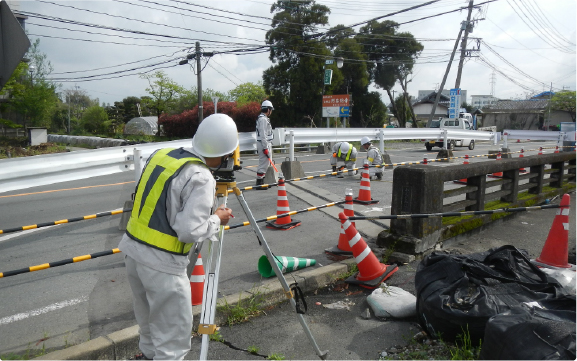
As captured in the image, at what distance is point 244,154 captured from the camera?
72.0 ft

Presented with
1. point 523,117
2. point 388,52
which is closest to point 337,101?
point 388,52

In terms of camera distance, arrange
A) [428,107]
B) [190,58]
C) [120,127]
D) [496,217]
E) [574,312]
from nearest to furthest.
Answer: [574,312] < [496,217] < [190,58] < [120,127] < [428,107]

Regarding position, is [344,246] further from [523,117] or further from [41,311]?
[523,117]

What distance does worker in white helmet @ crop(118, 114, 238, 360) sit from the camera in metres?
2.47

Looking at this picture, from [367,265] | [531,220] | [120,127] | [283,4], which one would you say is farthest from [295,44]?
[367,265]

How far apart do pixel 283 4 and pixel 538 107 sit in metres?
48.1

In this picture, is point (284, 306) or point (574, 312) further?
point (284, 306)

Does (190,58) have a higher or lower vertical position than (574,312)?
higher

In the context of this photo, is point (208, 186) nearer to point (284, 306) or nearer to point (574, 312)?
point (284, 306)

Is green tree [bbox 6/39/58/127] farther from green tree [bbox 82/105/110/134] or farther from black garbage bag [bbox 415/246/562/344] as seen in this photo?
black garbage bag [bbox 415/246/562/344]

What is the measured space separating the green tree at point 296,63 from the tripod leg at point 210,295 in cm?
3084

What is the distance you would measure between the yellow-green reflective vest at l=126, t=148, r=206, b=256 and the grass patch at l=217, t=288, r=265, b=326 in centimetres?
150

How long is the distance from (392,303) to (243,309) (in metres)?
1.39

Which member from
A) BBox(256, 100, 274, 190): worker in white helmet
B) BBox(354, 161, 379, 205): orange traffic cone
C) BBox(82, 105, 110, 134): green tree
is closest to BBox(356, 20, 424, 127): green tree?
BBox(82, 105, 110, 134): green tree
